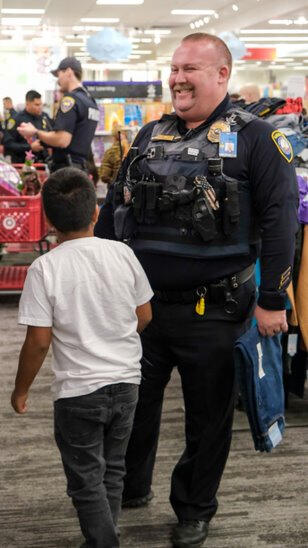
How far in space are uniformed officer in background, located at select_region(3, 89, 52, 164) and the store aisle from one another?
637 centimetres

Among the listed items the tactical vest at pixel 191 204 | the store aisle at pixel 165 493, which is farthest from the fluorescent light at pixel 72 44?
the tactical vest at pixel 191 204

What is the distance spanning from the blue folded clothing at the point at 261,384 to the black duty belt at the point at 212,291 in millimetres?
137

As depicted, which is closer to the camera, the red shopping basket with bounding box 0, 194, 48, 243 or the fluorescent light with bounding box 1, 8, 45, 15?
the red shopping basket with bounding box 0, 194, 48, 243

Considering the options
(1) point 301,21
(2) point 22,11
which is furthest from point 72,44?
(1) point 301,21

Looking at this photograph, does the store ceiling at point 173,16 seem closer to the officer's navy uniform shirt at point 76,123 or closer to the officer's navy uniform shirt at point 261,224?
the officer's navy uniform shirt at point 76,123

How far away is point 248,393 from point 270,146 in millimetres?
708

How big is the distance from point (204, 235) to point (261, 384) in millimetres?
480

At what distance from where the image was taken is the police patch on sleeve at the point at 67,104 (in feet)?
20.5

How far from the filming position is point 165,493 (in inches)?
117

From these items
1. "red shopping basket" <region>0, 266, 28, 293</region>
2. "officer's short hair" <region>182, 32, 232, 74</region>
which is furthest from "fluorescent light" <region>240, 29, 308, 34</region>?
"officer's short hair" <region>182, 32, 232, 74</region>

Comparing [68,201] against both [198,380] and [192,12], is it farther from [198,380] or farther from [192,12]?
[192,12]

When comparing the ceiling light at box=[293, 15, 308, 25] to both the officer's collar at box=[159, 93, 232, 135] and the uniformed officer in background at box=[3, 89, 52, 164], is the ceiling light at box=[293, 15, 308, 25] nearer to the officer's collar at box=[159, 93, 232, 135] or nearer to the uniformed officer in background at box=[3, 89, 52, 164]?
the uniformed officer in background at box=[3, 89, 52, 164]

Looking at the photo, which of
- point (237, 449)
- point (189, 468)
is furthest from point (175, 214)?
point (237, 449)

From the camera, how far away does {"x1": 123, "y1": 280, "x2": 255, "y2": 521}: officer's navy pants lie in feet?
8.12
